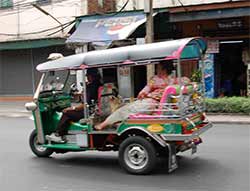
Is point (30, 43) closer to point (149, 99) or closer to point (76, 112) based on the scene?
point (76, 112)

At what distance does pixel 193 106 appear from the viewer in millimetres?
8547

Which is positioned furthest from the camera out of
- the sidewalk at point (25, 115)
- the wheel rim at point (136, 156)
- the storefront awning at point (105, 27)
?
the storefront awning at point (105, 27)

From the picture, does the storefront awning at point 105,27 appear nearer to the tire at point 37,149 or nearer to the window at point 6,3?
the window at point 6,3

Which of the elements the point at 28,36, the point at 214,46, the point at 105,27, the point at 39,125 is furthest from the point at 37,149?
the point at 28,36

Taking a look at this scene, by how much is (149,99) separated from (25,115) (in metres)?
13.5

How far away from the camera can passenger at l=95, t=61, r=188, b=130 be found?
832 centimetres

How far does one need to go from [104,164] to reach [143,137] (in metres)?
1.29

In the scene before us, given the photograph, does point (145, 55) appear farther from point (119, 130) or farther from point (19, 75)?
point (19, 75)

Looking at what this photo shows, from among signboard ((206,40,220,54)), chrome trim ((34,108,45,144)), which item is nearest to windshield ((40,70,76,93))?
chrome trim ((34,108,45,144))

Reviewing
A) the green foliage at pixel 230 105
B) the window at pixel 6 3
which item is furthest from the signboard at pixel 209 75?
the window at pixel 6 3

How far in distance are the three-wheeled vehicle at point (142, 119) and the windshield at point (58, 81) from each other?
1.1 inches

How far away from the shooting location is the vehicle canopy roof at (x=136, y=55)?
7902 mm

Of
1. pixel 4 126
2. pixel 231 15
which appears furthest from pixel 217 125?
pixel 4 126

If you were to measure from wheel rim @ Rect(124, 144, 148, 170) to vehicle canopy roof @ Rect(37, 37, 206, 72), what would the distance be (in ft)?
4.54
